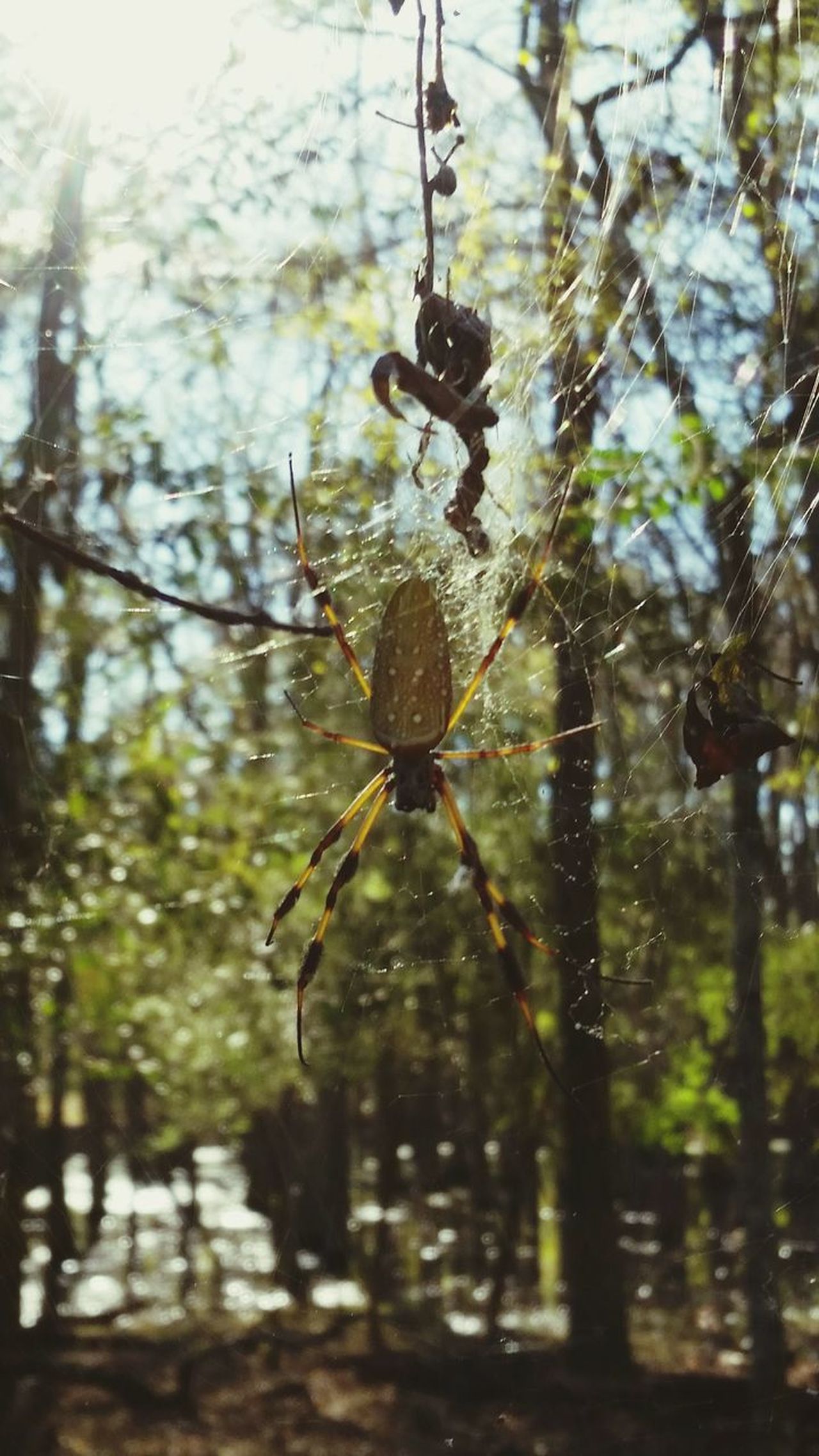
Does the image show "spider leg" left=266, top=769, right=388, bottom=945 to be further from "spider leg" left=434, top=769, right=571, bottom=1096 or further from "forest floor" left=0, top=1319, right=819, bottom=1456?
"forest floor" left=0, top=1319, right=819, bottom=1456

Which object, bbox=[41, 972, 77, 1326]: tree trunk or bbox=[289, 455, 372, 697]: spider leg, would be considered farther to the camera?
bbox=[41, 972, 77, 1326]: tree trunk

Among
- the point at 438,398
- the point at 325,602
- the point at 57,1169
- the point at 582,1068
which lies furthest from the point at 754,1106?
the point at 57,1169

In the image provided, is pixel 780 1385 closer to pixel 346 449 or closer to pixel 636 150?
pixel 346 449

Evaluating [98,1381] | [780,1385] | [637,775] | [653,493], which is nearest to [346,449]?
[653,493]

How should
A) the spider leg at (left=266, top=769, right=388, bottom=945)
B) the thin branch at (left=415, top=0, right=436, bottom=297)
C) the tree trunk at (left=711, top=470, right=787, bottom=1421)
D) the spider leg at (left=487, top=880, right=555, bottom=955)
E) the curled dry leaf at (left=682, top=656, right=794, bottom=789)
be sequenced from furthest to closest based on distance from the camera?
the tree trunk at (left=711, top=470, right=787, bottom=1421) → the spider leg at (left=266, top=769, right=388, bottom=945) → the spider leg at (left=487, top=880, right=555, bottom=955) → the thin branch at (left=415, top=0, right=436, bottom=297) → the curled dry leaf at (left=682, top=656, right=794, bottom=789)

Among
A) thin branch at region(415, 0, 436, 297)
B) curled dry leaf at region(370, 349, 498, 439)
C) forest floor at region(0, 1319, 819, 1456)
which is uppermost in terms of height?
thin branch at region(415, 0, 436, 297)

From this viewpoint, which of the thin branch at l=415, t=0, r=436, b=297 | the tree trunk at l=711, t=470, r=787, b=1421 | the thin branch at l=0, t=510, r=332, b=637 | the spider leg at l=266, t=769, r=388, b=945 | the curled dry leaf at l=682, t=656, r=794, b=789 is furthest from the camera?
the tree trunk at l=711, t=470, r=787, b=1421

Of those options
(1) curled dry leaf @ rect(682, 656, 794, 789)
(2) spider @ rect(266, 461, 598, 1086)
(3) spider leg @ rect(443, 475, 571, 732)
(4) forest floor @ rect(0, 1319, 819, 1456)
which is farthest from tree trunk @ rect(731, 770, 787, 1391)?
(1) curled dry leaf @ rect(682, 656, 794, 789)
